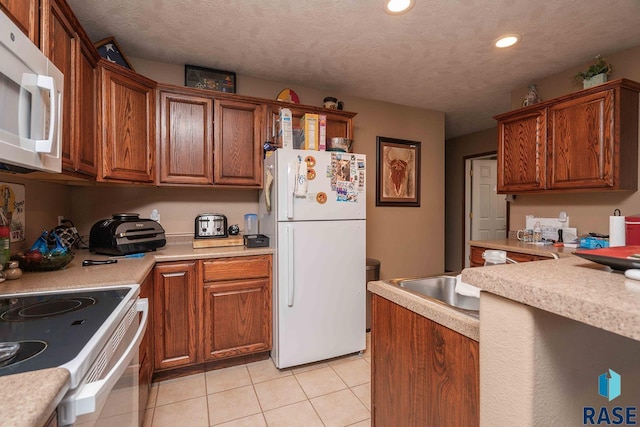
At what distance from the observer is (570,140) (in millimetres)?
2422

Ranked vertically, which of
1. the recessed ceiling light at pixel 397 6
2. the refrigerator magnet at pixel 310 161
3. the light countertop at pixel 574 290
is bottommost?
the light countertop at pixel 574 290

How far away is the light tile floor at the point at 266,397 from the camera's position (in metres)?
1.72

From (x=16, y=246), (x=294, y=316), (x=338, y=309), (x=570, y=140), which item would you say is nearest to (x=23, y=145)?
(x=16, y=246)

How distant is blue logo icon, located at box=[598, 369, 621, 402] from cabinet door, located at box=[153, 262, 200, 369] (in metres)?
2.11

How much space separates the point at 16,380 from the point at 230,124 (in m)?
2.19

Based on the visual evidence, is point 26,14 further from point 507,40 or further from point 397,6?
point 507,40

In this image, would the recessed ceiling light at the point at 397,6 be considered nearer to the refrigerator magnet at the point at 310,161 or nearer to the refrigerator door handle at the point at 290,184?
the refrigerator magnet at the point at 310,161

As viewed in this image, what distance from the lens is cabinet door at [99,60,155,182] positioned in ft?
6.23

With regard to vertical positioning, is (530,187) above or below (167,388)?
above

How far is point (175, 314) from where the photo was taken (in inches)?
81.2

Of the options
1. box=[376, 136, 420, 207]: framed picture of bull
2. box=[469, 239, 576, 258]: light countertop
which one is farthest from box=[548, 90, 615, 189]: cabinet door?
box=[376, 136, 420, 207]: framed picture of bull

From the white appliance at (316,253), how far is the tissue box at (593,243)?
1769 mm

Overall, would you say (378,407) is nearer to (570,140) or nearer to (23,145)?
(23,145)

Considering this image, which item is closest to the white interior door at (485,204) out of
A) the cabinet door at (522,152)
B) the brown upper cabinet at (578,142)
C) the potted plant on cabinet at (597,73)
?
the cabinet door at (522,152)
